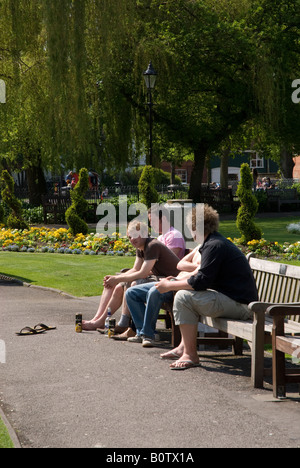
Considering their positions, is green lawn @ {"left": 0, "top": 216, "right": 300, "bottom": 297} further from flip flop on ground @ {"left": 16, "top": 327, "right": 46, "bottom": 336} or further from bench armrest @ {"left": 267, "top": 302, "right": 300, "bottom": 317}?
bench armrest @ {"left": 267, "top": 302, "right": 300, "bottom": 317}

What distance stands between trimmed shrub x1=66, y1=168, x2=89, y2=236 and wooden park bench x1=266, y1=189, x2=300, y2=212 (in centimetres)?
1631

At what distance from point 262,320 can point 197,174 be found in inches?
1176

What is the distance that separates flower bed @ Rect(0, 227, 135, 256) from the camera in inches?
777

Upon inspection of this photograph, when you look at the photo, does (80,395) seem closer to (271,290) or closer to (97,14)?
(271,290)

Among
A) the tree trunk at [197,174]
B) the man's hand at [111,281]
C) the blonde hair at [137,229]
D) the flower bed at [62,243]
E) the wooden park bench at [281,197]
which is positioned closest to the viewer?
the blonde hair at [137,229]

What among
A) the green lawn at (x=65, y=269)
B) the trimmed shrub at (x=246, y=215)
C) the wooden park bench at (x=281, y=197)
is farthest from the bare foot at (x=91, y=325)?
the wooden park bench at (x=281, y=197)

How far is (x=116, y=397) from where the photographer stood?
653cm

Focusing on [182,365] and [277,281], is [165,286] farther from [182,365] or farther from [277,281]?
[277,281]

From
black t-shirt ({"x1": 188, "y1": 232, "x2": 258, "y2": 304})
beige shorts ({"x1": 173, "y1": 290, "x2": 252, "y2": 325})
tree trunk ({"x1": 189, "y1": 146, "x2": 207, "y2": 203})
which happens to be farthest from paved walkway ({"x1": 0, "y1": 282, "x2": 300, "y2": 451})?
tree trunk ({"x1": 189, "y1": 146, "x2": 207, "y2": 203})

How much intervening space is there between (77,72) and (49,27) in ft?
4.91

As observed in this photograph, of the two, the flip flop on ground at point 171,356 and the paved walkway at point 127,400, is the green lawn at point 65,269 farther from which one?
the flip flop on ground at point 171,356

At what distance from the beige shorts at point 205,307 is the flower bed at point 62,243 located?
11.3 m

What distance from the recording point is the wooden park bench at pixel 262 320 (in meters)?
6.96

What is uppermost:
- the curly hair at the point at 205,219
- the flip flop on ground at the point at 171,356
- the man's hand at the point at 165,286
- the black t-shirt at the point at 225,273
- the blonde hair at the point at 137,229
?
the curly hair at the point at 205,219
